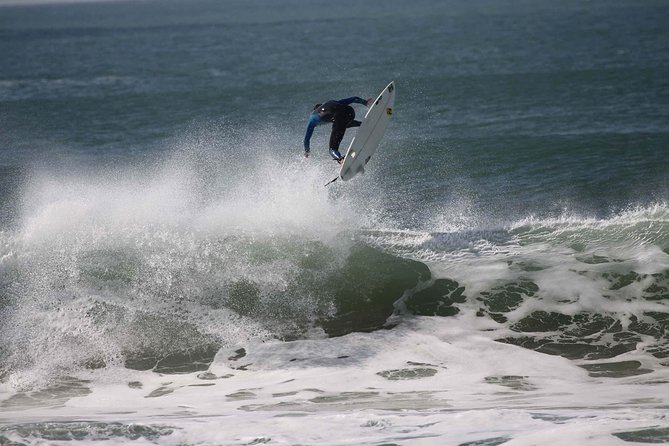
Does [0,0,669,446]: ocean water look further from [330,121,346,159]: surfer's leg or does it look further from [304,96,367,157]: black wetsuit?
[304,96,367,157]: black wetsuit

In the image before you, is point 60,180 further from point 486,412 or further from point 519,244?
point 486,412

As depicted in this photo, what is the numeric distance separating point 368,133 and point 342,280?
9.89ft

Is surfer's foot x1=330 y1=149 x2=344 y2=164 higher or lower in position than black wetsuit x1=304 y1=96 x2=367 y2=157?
lower

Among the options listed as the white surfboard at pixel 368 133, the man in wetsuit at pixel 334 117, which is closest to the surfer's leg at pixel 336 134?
the man in wetsuit at pixel 334 117

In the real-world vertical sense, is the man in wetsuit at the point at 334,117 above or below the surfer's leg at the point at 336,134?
above

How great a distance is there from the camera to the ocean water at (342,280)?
11.0 m

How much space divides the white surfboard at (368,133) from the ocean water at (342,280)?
60.8 inches

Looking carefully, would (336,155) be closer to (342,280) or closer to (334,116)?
(334,116)

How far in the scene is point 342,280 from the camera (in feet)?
51.5

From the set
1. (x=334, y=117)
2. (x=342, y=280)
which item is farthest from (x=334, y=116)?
(x=342, y=280)

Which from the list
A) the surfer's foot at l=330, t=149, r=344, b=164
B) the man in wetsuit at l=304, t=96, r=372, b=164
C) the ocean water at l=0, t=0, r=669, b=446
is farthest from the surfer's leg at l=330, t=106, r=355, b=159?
the ocean water at l=0, t=0, r=669, b=446

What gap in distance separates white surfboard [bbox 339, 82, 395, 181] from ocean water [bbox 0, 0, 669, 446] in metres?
1.54

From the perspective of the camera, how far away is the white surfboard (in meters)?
16.3

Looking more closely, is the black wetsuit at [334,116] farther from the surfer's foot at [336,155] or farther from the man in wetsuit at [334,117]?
the surfer's foot at [336,155]
